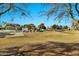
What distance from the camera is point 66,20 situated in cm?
174

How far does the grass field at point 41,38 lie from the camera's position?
1730 millimetres

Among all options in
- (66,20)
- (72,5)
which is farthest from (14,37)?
(72,5)

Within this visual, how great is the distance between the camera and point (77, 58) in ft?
5.59

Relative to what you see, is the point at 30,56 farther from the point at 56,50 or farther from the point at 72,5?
the point at 72,5

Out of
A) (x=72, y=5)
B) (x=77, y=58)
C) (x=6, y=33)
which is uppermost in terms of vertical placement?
(x=72, y=5)

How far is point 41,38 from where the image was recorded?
1743 millimetres

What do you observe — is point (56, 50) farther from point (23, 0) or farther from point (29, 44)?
point (23, 0)

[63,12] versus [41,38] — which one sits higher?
[63,12]

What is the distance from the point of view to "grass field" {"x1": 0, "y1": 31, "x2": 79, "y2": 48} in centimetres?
173

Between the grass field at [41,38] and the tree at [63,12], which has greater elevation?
the tree at [63,12]

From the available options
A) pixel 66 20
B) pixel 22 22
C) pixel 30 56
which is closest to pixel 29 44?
pixel 30 56

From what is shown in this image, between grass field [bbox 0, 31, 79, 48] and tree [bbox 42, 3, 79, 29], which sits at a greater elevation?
tree [bbox 42, 3, 79, 29]

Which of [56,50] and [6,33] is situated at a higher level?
[6,33]

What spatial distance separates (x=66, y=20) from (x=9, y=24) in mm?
549
